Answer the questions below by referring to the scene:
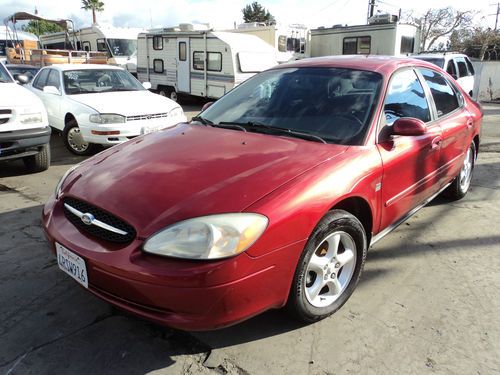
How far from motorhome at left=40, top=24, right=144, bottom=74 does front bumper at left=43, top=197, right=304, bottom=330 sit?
18.4 m

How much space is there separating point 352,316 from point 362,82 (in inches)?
66.7

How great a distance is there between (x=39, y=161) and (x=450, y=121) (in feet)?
17.0

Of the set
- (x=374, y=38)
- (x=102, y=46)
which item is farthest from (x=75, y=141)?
(x=102, y=46)

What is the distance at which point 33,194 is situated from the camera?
5230 millimetres

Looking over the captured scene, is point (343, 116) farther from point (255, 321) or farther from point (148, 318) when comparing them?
point (148, 318)

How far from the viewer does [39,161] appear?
6.14 m

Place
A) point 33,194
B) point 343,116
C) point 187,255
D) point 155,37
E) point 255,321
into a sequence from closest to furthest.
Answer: point 187,255, point 255,321, point 343,116, point 33,194, point 155,37

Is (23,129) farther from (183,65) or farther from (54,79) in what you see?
(183,65)

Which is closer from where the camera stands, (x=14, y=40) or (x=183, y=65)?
(x=183, y=65)

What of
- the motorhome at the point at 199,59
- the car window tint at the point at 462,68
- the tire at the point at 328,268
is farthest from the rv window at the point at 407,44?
the tire at the point at 328,268

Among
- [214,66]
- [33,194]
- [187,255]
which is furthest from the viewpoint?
[214,66]

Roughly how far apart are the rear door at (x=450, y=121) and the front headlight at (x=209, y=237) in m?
2.43

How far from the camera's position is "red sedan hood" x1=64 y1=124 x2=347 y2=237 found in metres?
2.25

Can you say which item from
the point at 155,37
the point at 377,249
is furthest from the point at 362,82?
the point at 155,37
